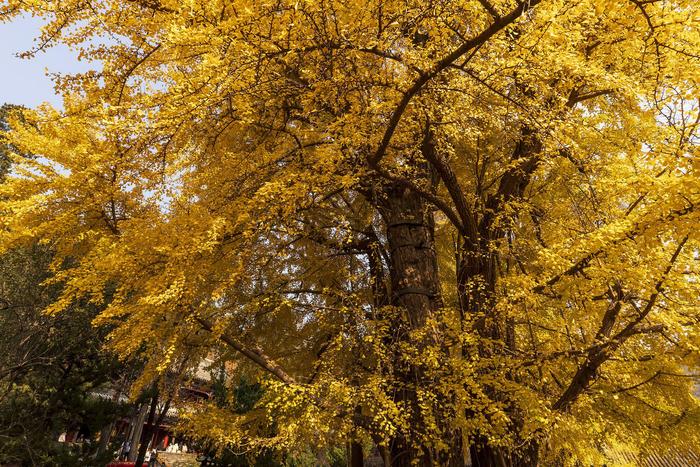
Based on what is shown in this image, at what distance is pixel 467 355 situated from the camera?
461 centimetres

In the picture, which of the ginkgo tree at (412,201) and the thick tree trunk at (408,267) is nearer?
the ginkgo tree at (412,201)

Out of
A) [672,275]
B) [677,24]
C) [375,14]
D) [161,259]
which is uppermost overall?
[375,14]

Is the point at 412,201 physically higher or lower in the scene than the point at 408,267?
higher

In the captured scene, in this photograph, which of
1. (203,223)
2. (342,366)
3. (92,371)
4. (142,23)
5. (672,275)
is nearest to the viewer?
(672,275)

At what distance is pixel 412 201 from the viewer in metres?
6.82

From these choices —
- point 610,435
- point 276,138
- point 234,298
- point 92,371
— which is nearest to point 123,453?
point 92,371

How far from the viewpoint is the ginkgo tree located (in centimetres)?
355

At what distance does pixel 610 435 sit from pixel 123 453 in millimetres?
25893

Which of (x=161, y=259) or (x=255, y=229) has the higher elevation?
(x=255, y=229)

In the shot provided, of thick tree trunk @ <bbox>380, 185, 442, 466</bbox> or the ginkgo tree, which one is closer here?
the ginkgo tree

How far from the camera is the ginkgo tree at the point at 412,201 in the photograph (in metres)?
3.55

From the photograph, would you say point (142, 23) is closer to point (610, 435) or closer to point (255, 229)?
point (255, 229)

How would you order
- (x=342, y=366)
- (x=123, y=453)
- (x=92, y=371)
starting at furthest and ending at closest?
(x=123, y=453), (x=92, y=371), (x=342, y=366)

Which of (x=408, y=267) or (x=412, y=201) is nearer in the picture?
(x=408, y=267)
